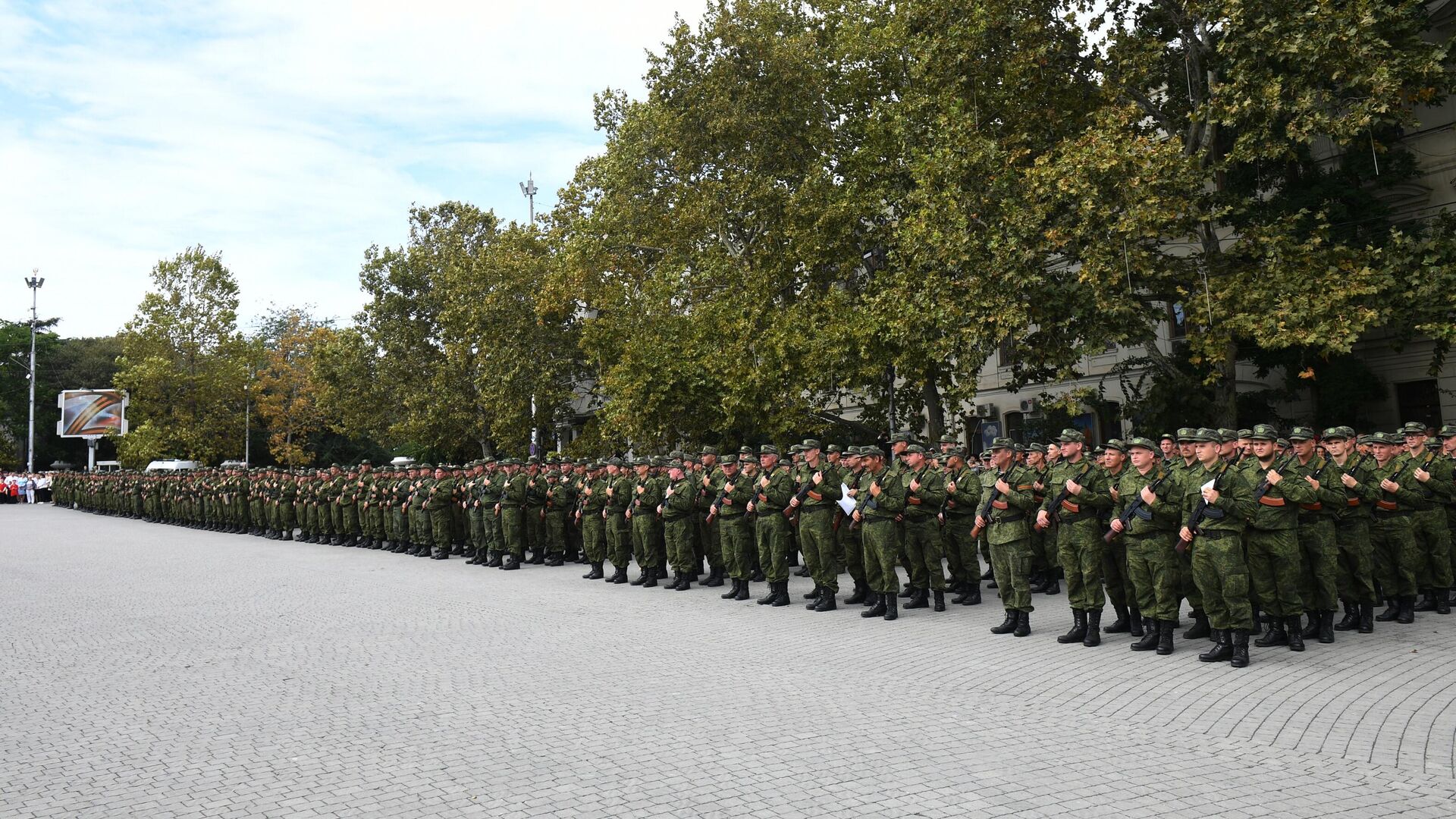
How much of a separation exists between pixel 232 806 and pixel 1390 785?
18.9 ft

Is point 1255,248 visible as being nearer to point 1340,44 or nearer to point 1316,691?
point 1340,44

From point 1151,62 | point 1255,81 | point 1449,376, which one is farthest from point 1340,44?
point 1449,376

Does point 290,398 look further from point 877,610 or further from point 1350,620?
point 1350,620

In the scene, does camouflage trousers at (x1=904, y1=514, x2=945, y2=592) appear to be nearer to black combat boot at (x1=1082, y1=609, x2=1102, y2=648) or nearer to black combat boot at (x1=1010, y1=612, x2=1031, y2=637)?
black combat boot at (x1=1010, y1=612, x2=1031, y2=637)

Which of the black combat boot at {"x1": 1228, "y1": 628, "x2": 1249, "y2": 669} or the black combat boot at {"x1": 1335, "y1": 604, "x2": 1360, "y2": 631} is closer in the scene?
the black combat boot at {"x1": 1228, "y1": 628, "x2": 1249, "y2": 669}

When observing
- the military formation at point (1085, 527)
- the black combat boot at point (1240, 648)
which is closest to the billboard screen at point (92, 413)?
the military formation at point (1085, 527)

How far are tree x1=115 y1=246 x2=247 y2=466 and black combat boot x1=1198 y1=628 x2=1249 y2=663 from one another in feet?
176

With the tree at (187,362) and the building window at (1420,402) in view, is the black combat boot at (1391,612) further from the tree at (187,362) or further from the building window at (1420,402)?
the tree at (187,362)

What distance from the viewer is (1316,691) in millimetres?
7543

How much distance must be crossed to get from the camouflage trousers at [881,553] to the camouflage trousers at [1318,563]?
379 cm

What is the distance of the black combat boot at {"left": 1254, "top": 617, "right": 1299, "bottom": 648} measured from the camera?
30.7ft

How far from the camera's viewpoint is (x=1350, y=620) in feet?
34.2

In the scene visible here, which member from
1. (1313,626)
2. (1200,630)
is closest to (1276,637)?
(1200,630)

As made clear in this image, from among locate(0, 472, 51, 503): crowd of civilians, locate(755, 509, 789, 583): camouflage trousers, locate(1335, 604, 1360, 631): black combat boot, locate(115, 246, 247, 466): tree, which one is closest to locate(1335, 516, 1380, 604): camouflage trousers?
locate(1335, 604, 1360, 631): black combat boot
